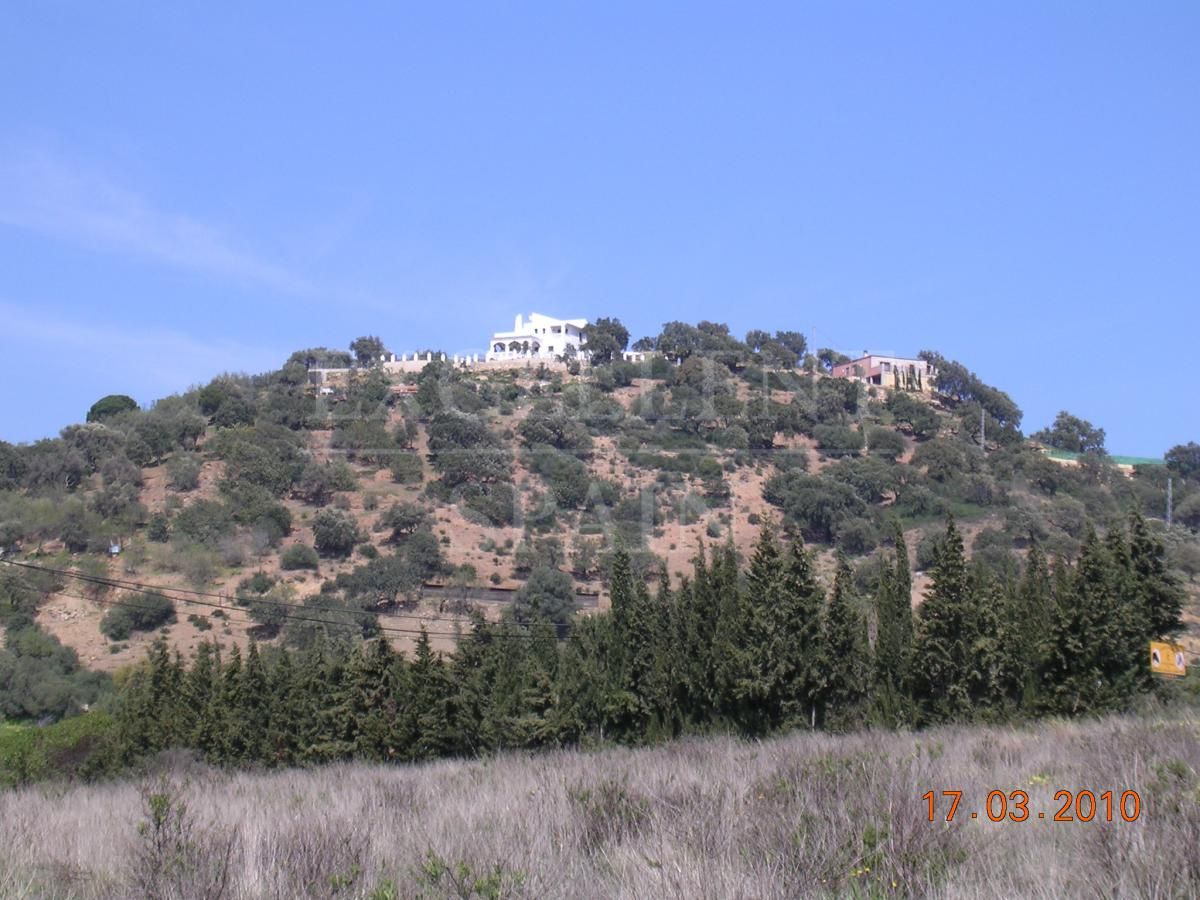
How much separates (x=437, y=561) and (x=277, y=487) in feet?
40.8

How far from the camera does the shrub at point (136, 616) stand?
44281 mm

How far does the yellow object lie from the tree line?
10.9 inches

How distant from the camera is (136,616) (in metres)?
45.0

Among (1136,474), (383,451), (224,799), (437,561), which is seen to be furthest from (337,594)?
(1136,474)

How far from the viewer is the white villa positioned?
291 feet

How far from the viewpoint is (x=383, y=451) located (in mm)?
63250

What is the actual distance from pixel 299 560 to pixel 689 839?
43881 millimetres

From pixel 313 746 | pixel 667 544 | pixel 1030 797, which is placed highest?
pixel 667 544

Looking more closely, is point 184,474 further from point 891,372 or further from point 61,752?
point 891,372

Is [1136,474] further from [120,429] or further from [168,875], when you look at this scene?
[168,875]

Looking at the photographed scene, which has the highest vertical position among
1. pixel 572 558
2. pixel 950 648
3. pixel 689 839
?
pixel 572 558

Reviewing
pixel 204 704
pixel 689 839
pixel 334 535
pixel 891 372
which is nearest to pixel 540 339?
pixel 891 372

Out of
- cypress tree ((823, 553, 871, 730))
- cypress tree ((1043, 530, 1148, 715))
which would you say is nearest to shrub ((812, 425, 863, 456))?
cypress tree ((823, 553, 871, 730))

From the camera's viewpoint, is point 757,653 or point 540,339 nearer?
point 757,653
